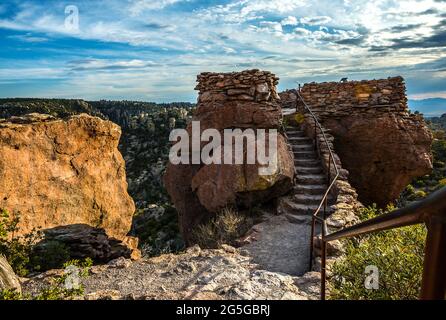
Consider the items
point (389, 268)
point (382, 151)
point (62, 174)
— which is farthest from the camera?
point (382, 151)

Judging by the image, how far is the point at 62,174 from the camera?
9.14m

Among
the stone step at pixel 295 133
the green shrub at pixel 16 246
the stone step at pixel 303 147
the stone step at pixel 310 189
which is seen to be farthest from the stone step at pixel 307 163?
the green shrub at pixel 16 246

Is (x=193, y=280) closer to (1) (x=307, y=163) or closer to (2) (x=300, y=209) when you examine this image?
(2) (x=300, y=209)

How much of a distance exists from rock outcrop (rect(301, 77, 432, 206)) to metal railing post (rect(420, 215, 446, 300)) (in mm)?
11999

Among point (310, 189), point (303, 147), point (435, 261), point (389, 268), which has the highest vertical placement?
point (435, 261)

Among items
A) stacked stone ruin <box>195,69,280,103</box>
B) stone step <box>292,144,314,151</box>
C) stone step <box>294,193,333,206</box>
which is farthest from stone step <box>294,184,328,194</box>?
stacked stone ruin <box>195,69,280,103</box>

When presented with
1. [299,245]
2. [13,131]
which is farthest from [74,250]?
[299,245]

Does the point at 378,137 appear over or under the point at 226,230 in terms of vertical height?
over

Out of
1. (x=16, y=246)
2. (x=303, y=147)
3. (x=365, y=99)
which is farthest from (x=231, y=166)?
(x=365, y=99)

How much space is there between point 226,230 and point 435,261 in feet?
24.9

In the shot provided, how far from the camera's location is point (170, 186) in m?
12.2

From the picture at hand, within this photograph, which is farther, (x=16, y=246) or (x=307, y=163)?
(x=307, y=163)
